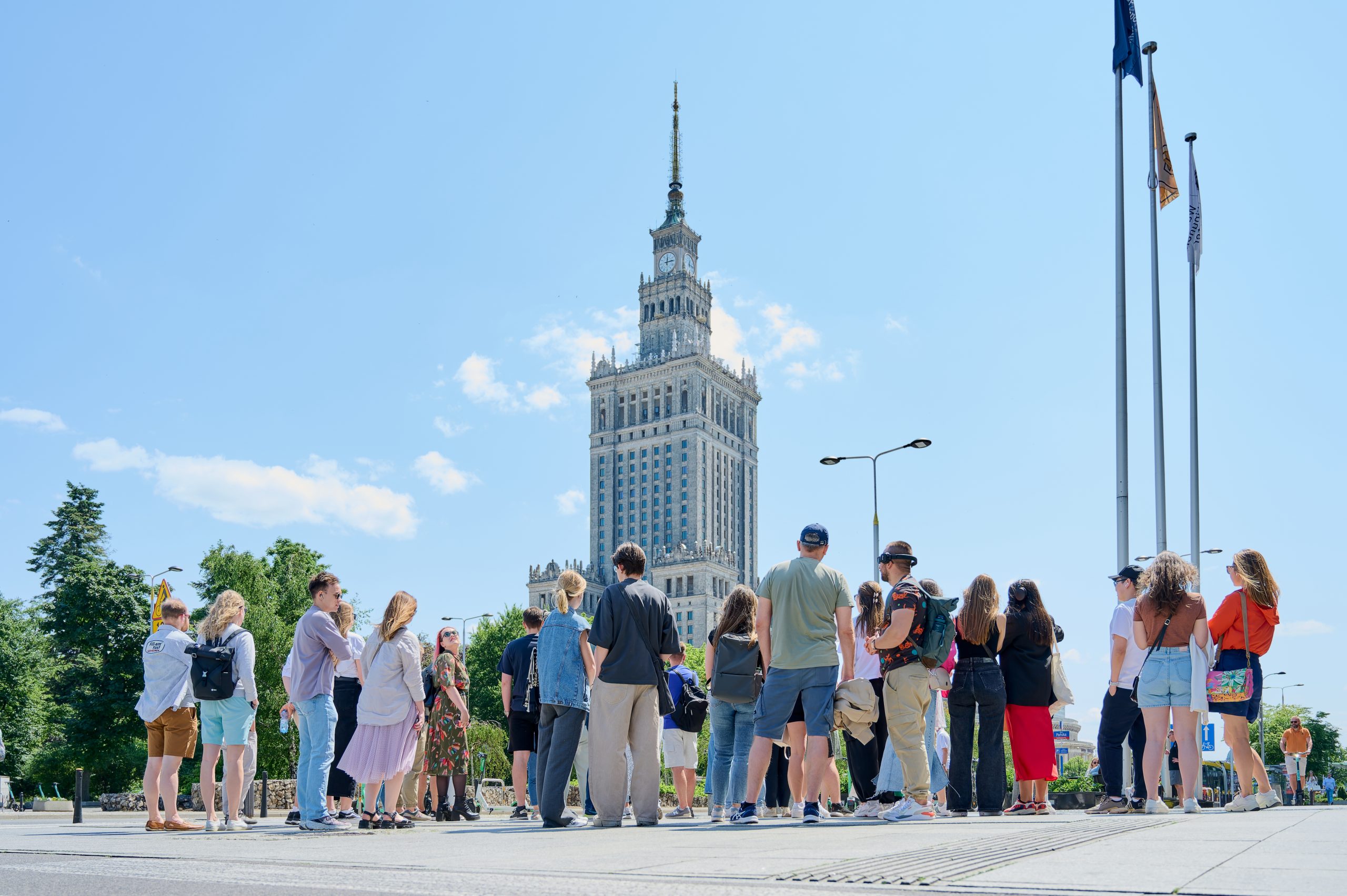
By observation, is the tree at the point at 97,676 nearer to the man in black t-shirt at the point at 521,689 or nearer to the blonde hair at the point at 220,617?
the man in black t-shirt at the point at 521,689

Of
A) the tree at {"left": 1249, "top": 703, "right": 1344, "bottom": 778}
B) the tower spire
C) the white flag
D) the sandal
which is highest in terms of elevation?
the tower spire

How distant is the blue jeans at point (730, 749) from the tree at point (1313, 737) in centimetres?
8435

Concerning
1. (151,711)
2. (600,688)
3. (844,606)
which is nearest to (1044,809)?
(844,606)

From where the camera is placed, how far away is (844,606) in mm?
8977

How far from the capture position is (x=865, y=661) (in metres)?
11.4

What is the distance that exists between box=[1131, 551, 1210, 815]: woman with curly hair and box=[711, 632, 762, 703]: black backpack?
127 inches

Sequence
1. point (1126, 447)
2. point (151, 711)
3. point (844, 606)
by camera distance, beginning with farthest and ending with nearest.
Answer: point (1126, 447), point (151, 711), point (844, 606)

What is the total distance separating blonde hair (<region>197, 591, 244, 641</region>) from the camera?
31.9 feet

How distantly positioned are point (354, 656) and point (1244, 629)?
7.67 metres

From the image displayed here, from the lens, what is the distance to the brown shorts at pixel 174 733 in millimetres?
9914

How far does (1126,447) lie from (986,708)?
36.1ft

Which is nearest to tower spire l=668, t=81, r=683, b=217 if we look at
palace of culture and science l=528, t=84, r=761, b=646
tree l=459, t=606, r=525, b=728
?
palace of culture and science l=528, t=84, r=761, b=646

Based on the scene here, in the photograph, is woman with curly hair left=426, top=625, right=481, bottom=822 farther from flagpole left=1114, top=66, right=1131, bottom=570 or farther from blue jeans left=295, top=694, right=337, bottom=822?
flagpole left=1114, top=66, right=1131, bottom=570

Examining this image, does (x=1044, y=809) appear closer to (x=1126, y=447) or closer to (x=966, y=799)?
(x=966, y=799)
